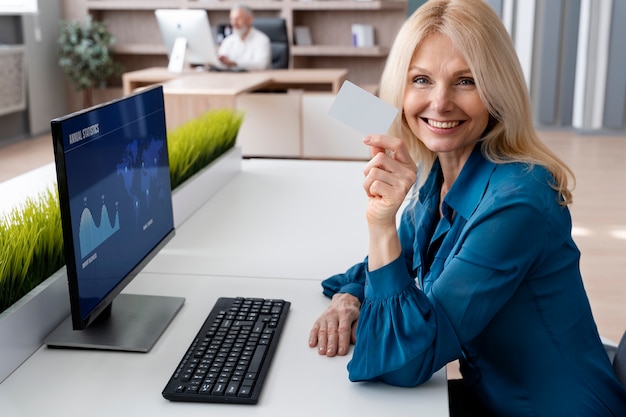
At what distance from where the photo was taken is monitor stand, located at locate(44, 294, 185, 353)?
4.37 feet

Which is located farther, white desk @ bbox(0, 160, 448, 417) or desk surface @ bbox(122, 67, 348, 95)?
desk surface @ bbox(122, 67, 348, 95)

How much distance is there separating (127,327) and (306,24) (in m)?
6.98

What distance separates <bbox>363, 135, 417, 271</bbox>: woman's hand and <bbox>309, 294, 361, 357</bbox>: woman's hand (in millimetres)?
193

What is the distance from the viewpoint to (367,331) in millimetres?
1213

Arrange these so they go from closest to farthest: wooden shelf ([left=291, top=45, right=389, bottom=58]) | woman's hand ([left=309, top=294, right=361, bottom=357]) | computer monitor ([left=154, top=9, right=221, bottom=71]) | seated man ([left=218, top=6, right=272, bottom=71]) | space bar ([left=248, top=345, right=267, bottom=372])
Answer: space bar ([left=248, top=345, right=267, bottom=372])
woman's hand ([left=309, top=294, right=361, bottom=357])
computer monitor ([left=154, top=9, right=221, bottom=71])
seated man ([left=218, top=6, right=272, bottom=71])
wooden shelf ([left=291, top=45, right=389, bottom=58])

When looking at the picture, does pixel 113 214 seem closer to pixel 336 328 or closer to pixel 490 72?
pixel 336 328

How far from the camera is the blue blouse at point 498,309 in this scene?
1.18 meters

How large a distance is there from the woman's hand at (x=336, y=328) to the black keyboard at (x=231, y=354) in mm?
77

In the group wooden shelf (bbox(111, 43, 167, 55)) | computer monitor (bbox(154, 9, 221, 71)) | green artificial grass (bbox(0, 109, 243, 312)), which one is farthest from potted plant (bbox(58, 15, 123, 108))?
green artificial grass (bbox(0, 109, 243, 312))

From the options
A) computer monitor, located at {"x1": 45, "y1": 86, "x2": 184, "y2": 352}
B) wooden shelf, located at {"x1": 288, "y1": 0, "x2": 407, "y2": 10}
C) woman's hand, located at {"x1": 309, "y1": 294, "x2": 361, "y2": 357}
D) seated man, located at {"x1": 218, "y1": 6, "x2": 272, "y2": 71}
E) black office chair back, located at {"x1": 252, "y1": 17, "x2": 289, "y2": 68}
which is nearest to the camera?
computer monitor, located at {"x1": 45, "y1": 86, "x2": 184, "y2": 352}

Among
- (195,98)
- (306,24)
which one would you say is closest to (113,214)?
(195,98)

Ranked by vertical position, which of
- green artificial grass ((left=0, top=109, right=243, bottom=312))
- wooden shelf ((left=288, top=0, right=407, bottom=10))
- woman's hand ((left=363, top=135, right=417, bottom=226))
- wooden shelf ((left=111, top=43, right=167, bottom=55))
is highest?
wooden shelf ((left=288, top=0, right=407, bottom=10))

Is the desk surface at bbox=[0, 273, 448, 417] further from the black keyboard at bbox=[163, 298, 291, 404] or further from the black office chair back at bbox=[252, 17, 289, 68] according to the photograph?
the black office chair back at bbox=[252, 17, 289, 68]

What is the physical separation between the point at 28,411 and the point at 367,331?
1.81 ft
